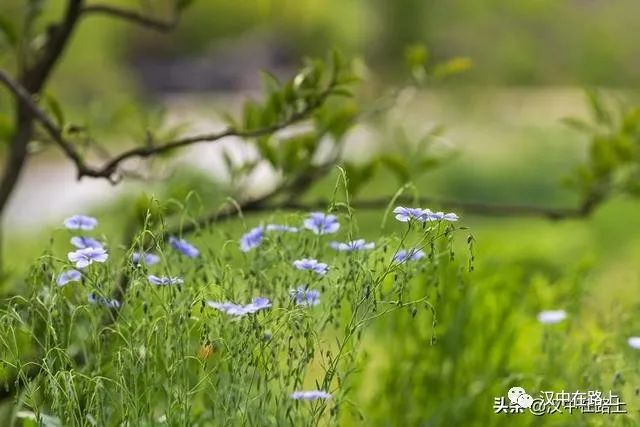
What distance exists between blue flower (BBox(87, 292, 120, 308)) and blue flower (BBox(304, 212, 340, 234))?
305 millimetres

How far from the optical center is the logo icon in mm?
1900

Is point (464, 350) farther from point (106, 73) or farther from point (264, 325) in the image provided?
point (106, 73)

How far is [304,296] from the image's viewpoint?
5.06ft

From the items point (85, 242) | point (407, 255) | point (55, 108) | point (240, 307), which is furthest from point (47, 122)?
point (407, 255)

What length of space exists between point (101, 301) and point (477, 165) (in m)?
7.93

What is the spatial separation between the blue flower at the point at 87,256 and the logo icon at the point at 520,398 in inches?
31.3

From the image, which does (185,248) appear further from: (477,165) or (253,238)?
(477,165)

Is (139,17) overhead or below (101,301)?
overhead

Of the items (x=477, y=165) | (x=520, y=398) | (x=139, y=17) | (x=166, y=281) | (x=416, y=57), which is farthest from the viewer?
(x=477, y=165)

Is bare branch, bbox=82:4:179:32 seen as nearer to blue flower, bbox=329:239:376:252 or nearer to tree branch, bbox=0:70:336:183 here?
tree branch, bbox=0:70:336:183

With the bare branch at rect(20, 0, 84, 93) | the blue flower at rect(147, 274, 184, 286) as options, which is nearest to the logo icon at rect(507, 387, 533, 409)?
the blue flower at rect(147, 274, 184, 286)

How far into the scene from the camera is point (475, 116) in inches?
373

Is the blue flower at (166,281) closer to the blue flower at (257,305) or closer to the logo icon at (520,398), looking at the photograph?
the blue flower at (257,305)

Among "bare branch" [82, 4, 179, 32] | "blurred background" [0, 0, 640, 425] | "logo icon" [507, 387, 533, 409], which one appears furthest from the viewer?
"blurred background" [0, 0, 640, 425]
